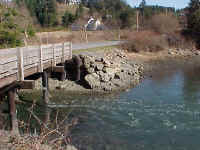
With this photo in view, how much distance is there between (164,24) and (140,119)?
4181 centimetres

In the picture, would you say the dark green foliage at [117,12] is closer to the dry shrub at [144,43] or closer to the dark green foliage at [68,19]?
the dark green foliage at [68,19]

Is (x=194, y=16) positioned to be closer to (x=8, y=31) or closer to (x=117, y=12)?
(x=117, y=12)

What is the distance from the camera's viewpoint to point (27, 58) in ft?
40.3

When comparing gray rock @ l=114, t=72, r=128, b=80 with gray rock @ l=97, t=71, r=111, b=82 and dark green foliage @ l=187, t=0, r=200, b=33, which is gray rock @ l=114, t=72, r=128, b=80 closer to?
gray rock @ l=97, t=71, r=111, b=82

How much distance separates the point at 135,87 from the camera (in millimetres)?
21438

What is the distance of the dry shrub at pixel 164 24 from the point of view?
52.0 m

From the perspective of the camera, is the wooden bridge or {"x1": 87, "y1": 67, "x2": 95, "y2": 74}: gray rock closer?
the wooden bridge

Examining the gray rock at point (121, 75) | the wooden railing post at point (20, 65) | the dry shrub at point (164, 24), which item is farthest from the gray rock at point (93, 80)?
the dry shrub at point (164, 24)

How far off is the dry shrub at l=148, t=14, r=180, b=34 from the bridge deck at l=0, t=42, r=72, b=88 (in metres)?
38.1

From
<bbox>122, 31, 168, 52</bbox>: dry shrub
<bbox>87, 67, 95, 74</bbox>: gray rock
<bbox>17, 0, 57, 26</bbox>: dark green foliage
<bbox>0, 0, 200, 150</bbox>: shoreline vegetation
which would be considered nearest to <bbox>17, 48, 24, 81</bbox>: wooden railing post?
<bbox>0, 0, 200, 150</bbox>: shoreline vegetation

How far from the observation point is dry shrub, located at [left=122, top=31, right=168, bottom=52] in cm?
3962

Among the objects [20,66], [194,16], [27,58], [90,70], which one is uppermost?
[194,16]

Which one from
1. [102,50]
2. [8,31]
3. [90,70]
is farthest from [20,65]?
[102,50]

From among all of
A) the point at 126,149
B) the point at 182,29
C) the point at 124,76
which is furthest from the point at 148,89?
the point at 182,29
